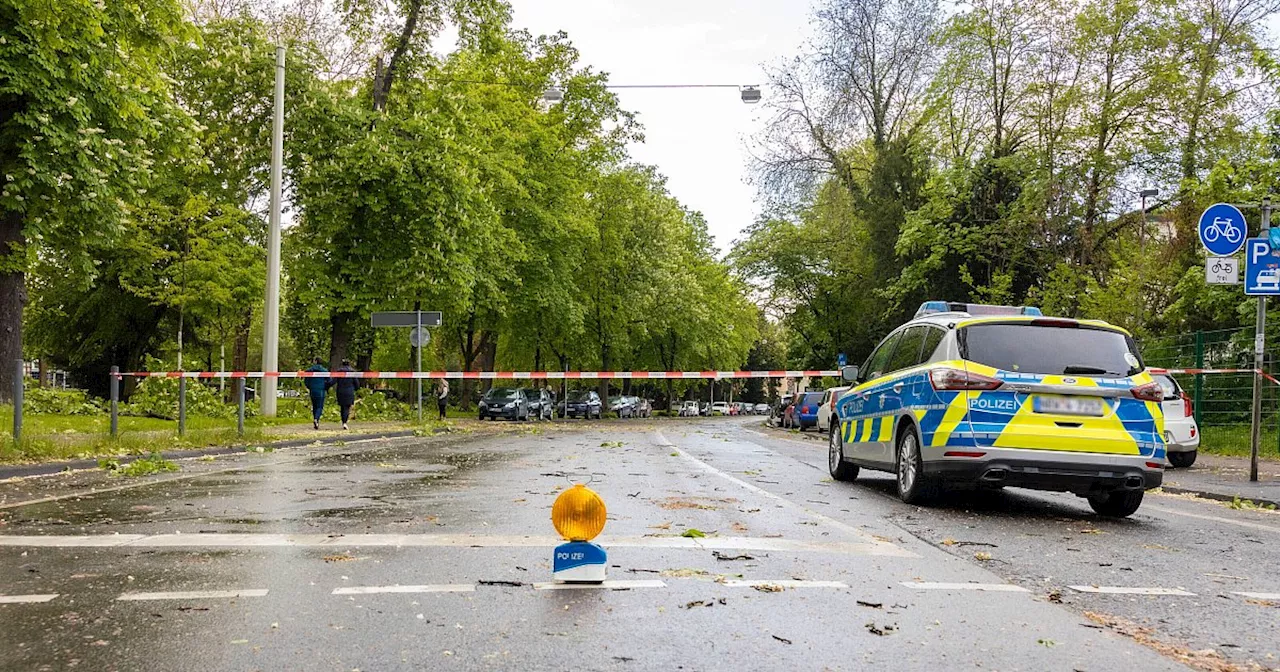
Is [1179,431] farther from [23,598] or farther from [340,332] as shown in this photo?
[340,332]

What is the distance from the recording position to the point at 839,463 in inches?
485

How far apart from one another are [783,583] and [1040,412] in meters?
4.18

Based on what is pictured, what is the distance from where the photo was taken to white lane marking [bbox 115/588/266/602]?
4938mm

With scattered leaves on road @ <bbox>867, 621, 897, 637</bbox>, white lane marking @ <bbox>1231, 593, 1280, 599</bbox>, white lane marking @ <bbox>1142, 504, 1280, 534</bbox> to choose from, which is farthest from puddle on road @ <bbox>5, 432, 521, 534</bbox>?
white lane marking @ <bbox>1142, 504, 1280, 534</bbox>

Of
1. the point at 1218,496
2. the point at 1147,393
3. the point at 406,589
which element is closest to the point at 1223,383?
the point at 1218,496

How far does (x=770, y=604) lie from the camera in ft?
16.2

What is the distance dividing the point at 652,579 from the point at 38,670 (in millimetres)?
2838

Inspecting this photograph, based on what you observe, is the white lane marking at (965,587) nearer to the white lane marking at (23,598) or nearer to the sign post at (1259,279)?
the white lane marking at (23,598)

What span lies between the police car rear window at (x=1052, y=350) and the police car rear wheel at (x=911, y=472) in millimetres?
1061

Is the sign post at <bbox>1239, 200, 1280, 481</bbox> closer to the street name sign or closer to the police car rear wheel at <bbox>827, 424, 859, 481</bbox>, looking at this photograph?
the police car rear wheel at <bbox>827, 424, 859, 481</bbox>

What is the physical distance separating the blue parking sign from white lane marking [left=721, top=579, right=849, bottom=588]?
9.76m

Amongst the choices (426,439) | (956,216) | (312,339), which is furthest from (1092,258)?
(312,339)

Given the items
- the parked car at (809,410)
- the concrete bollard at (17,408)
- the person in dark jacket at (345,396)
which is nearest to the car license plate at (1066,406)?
the concrete bollard at (17,408)

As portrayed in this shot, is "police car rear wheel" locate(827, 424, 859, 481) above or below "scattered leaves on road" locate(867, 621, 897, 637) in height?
below
